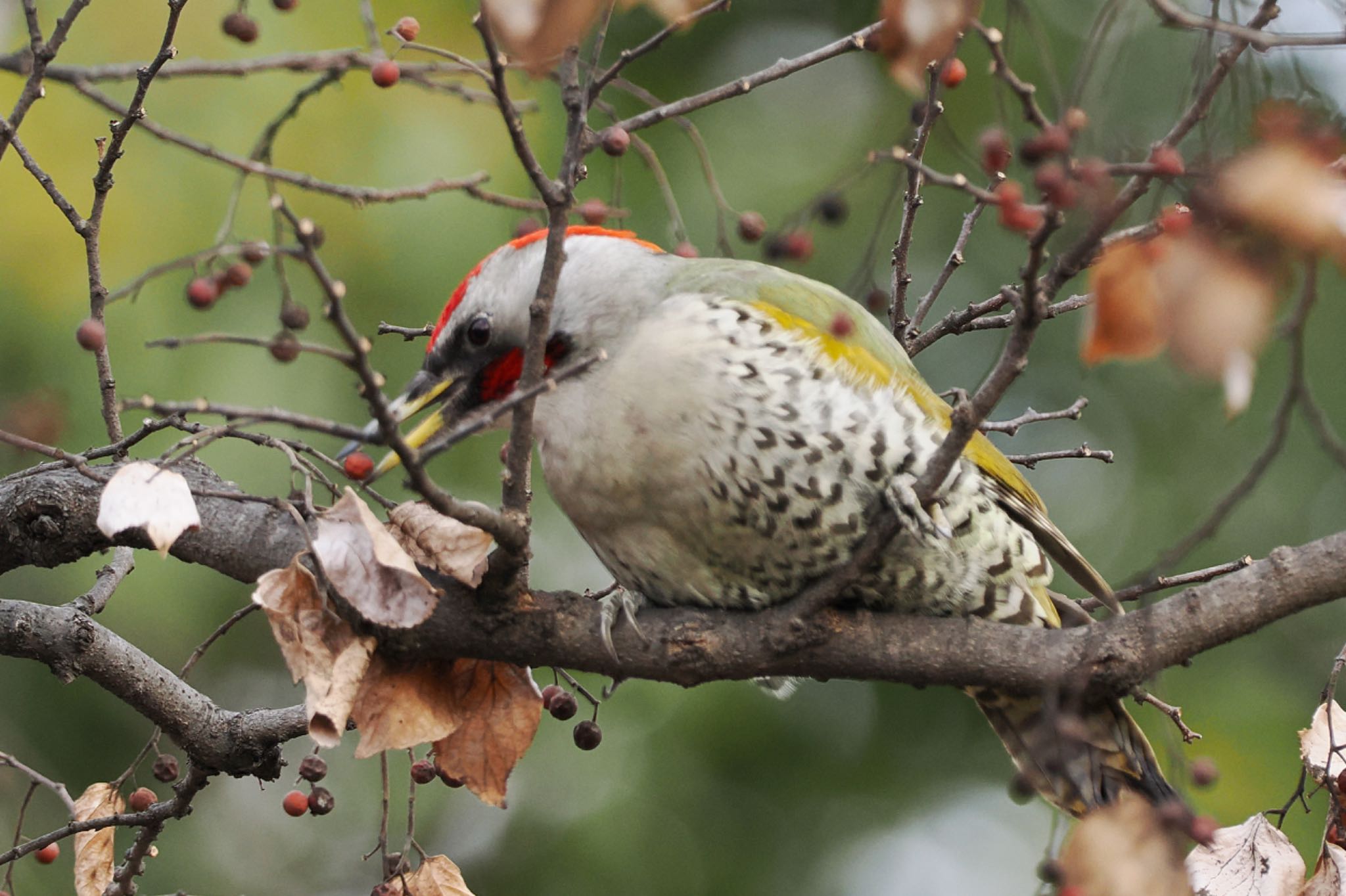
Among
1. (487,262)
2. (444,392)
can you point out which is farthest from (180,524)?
(487,262)

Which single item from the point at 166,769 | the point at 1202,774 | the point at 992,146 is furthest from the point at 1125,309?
the point at 166,769

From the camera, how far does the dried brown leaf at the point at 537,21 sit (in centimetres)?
146

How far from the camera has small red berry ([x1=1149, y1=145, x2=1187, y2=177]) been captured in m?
1.44

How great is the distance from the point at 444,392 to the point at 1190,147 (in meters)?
1.74

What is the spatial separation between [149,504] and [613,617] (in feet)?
2.95

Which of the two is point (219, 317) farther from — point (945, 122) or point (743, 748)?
point (945, 122)

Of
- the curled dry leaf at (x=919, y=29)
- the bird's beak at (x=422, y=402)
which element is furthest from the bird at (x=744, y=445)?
the curled dry leaf at (x=919, y=29)

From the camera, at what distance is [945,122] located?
1.92 m

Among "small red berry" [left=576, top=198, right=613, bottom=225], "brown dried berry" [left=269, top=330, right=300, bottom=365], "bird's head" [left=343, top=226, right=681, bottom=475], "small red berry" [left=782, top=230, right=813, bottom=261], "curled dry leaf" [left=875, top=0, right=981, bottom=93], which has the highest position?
"curled dry leaf" [left=875, top=0, right=981, bottom=93]

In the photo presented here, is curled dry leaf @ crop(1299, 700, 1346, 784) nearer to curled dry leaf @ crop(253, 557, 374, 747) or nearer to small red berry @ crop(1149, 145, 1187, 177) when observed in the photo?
small red berry @ crop(1149, 145, 1187, 177)

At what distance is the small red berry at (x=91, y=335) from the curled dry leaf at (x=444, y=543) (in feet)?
1.90

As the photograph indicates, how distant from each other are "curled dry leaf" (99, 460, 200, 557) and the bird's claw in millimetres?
777

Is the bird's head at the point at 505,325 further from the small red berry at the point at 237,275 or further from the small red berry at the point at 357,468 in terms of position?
the small red berry at the point at 357,468

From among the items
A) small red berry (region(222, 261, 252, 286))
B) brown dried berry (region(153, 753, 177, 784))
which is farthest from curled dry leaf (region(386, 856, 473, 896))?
small red berry (region(222, 261, 252, 286))
